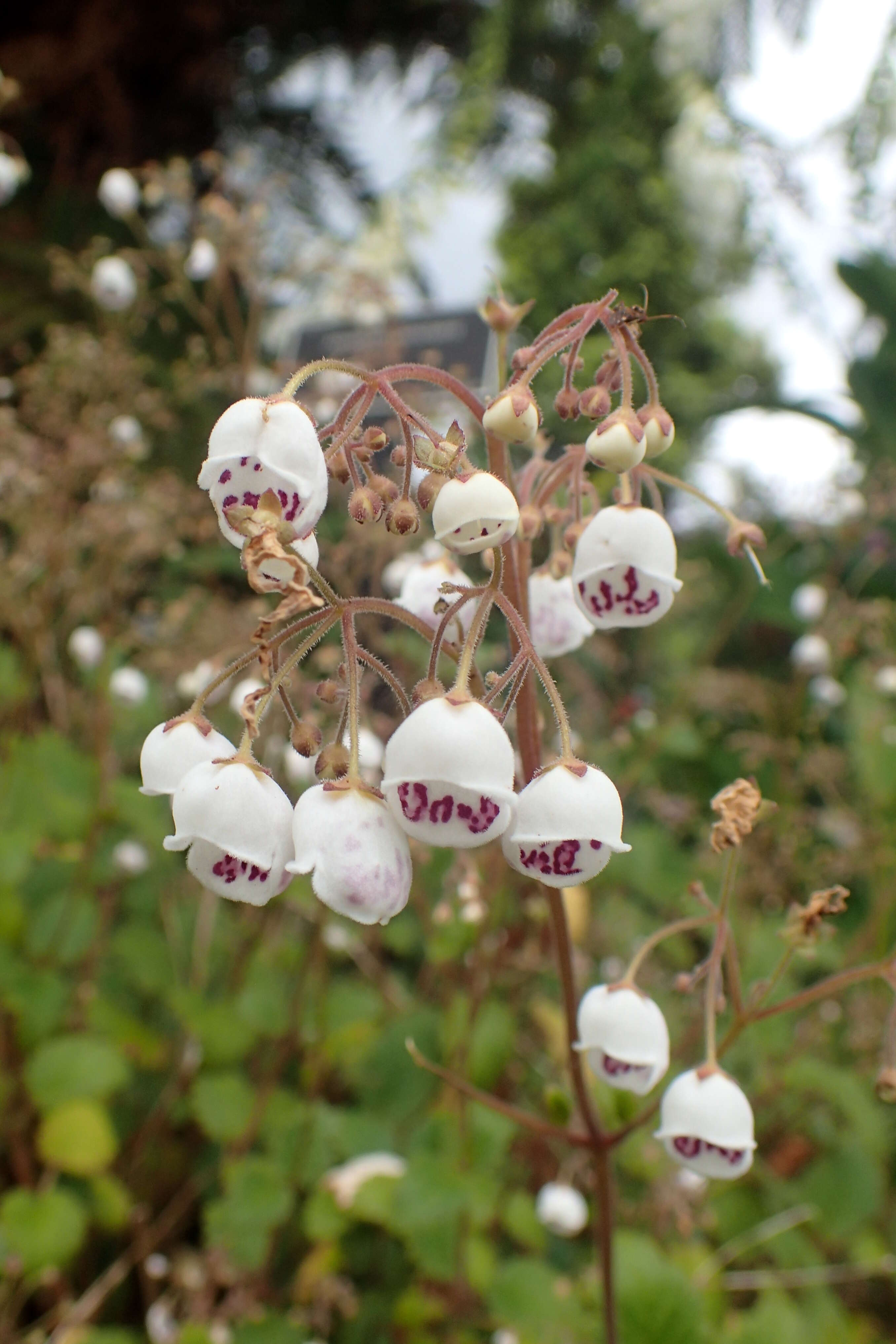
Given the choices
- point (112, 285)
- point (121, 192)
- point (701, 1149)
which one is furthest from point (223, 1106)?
point (121, 192)

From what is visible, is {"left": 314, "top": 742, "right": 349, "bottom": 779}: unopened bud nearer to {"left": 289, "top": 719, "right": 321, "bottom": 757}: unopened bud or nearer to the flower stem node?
{"left": 289, "top": 719, "right": 321, "bottom": 757}: unopened bud

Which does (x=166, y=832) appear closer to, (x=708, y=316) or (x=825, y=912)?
(x=825, y=912)

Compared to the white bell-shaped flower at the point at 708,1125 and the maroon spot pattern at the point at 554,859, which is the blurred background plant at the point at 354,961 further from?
the maroon spot pattern at the point at 554,859

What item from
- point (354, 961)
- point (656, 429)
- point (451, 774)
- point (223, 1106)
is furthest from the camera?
point (354, 961)

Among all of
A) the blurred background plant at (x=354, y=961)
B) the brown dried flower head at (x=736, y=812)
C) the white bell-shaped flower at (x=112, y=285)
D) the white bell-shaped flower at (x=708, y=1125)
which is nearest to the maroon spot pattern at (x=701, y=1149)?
the white bell-shaped flower at (x=708, y=1125)

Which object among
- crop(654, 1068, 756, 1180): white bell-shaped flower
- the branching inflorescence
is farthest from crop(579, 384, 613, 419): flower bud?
crop(654, 1068, 756, 1180): white bell-shaped flower

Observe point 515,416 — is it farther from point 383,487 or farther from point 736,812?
point 736,812
